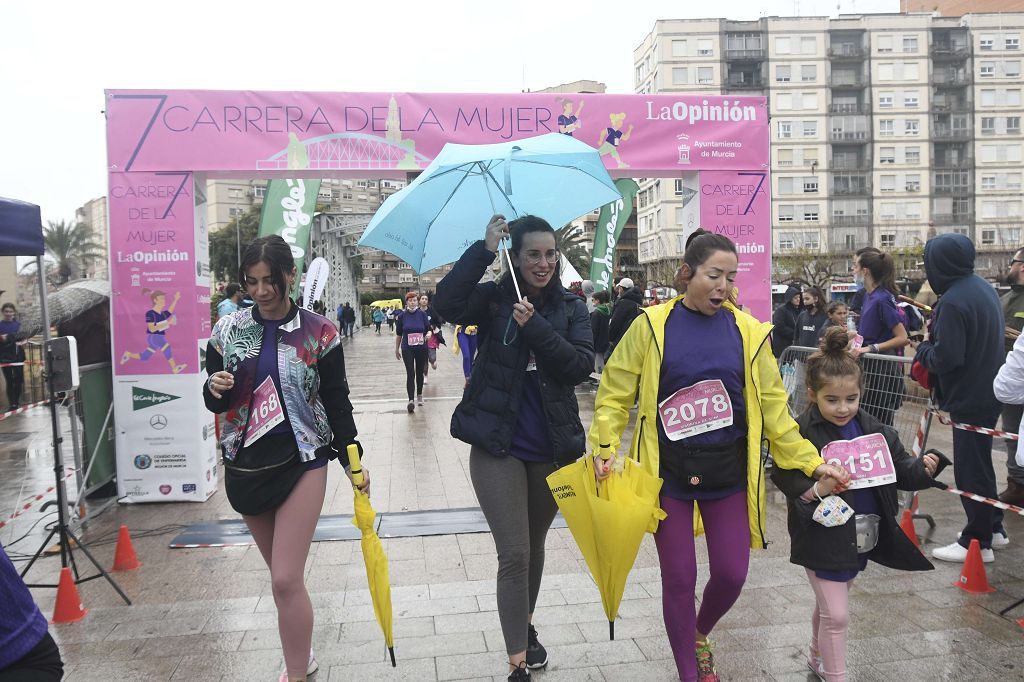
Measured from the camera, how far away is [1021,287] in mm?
6246

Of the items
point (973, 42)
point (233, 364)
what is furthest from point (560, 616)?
point (973, 42)

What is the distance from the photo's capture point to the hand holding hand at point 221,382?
3074 millimetres

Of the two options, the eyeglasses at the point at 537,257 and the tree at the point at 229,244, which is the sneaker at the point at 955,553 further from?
the tree at the point at 229,244

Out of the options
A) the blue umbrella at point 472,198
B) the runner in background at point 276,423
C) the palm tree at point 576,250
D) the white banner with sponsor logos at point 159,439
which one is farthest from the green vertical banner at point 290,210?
the palm tree at point 576,250

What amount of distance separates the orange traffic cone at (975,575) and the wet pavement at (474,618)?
0.07m

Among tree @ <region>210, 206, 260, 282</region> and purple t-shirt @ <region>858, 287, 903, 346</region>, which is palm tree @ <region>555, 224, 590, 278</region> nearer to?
tree @ <region>210, 206, 260, 282</region>

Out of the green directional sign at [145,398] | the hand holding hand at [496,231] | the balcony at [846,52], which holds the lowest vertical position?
the green directional sign at [145,398]

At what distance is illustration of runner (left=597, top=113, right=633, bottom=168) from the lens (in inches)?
288

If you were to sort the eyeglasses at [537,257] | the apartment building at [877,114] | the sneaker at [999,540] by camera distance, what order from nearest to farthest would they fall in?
1. the eyeglasses at [537,257]
2. the sneaker at [999,540]
3. the apartment building at [877,114]

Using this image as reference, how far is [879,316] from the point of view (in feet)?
20.5

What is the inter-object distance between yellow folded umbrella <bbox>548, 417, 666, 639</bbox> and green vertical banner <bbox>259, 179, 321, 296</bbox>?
28.6 feet

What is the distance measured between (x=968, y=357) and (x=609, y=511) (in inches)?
120

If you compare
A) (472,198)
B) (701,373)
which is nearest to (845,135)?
(472,198)

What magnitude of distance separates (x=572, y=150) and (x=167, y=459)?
5002 mm
